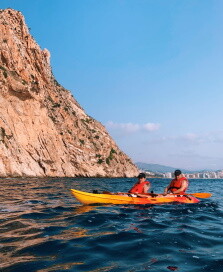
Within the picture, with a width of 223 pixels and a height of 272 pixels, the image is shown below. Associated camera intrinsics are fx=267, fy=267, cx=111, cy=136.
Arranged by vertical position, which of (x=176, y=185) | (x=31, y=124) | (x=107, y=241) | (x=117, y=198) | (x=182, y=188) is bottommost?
(x=107, y=241)

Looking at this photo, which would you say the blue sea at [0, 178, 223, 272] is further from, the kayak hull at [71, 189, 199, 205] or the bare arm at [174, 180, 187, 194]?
the bare arm at [174, 180, 187, 194]

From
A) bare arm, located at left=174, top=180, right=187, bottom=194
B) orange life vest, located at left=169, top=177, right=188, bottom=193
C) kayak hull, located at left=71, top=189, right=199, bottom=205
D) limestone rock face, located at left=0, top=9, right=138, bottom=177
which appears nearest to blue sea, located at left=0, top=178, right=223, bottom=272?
kayak hull, located at left=71, top=189, right=199, bottom=205

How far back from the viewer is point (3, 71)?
44812 mm

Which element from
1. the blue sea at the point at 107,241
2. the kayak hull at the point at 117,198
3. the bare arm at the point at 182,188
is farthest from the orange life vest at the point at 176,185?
the blue sea at the point at 107,241

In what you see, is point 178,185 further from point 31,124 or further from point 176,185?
point 31,124

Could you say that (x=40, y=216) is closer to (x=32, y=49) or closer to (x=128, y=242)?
(x=128, y=242)

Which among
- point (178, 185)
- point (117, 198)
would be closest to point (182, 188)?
point (178, 185)

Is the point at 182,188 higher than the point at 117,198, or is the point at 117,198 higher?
the point at 182,188

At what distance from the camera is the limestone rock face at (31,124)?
42.4m

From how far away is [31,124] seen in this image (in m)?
47.6

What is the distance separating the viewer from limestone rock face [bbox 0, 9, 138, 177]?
42.4 metres

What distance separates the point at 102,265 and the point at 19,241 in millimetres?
2427

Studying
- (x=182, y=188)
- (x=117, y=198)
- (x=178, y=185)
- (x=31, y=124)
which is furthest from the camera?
(x=31, y=124)

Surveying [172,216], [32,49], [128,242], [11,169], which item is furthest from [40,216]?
[32,49]
